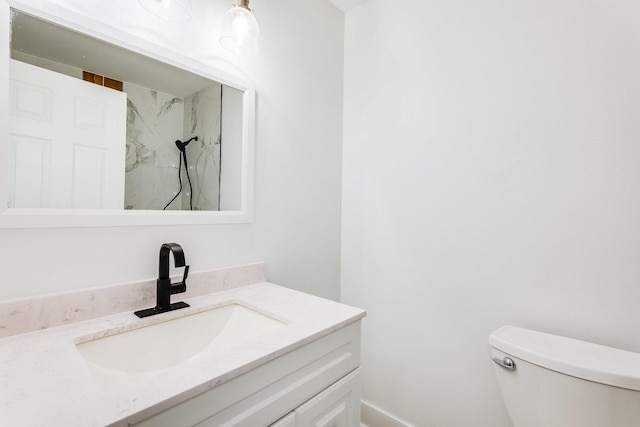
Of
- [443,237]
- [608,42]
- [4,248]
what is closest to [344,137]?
[443,237]

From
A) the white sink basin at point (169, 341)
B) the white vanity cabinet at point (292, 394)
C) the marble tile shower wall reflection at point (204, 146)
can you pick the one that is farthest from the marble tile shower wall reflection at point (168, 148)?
the white vanity cabinet at point (292, 394)

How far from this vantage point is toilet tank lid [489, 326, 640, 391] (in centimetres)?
81

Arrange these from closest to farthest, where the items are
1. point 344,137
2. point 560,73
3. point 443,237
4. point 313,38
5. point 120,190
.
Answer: point 120,190 → point 560,73 → point 443,237 → point 313,38 → point 344,137

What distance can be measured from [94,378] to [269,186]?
3.08ft

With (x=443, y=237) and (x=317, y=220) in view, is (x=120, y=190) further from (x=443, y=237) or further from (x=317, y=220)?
(x=443, y=237)

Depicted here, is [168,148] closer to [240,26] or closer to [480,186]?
[240,26]

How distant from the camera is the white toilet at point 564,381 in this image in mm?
806

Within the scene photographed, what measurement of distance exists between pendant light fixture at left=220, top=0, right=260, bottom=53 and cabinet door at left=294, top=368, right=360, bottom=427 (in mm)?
1239

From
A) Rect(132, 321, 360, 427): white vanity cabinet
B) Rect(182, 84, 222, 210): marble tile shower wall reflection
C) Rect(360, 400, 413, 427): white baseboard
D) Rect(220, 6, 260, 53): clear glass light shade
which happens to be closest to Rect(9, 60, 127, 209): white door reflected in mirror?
Rect(182, 84, 222, 210): marble tile shower wall reflection

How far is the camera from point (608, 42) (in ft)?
3.29

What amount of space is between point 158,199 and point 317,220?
0.82m

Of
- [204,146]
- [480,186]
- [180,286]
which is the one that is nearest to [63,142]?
[204,146]

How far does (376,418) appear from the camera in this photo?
158cm

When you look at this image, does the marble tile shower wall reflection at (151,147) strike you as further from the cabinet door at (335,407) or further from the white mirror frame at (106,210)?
the cabinet door at (335,407)
